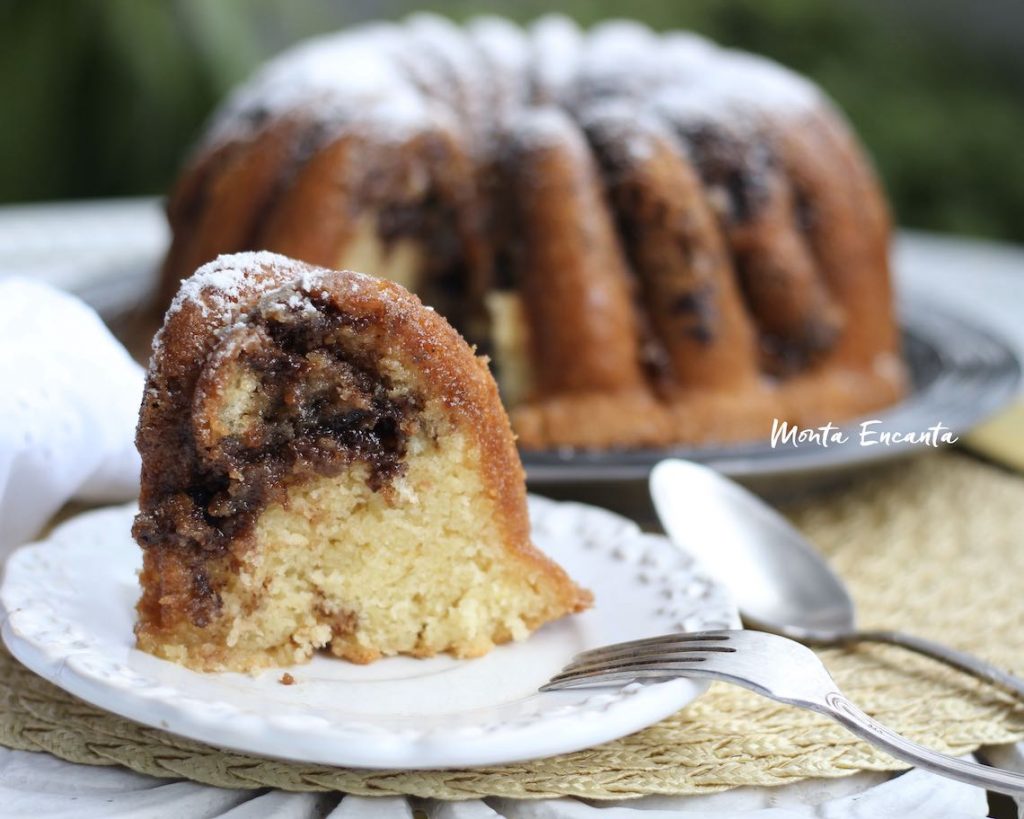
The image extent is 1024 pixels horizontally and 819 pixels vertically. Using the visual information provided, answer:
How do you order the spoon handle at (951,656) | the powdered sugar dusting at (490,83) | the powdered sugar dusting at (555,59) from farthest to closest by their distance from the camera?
the powdered sugar dusting at (555,59) → the powdered sugar dusting at (490,83) → the spoon handle at (951,656)

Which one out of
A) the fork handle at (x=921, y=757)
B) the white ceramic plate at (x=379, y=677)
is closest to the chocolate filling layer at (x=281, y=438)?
the white ceramic plate at (x=379, y=677)

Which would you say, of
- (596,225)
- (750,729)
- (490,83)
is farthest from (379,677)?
(490,83)

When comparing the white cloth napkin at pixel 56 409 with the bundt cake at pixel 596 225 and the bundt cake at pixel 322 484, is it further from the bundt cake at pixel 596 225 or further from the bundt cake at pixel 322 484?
the bundt cake at pixel 596 225

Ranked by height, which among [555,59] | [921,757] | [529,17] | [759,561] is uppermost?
[555,59]

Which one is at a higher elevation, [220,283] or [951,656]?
[220,283]

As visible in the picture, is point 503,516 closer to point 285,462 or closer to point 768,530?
point 285,462

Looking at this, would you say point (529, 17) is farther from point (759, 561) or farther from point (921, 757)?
point (921, 757)

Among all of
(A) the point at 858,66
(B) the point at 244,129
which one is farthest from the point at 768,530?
(A) the point at 858,66
